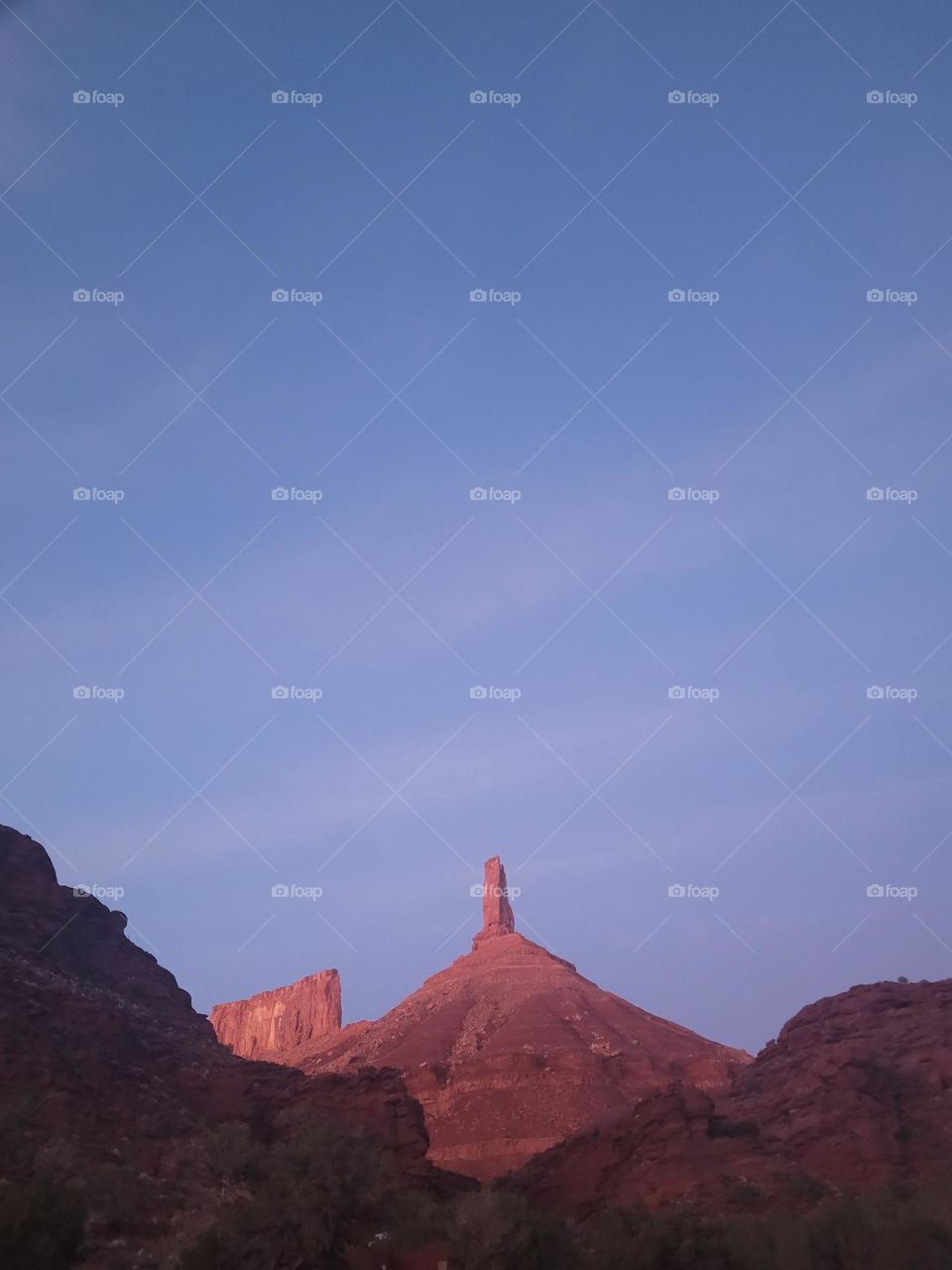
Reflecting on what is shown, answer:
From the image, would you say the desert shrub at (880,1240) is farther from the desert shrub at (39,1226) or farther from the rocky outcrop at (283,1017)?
the rocky outcrop at (283,1017)

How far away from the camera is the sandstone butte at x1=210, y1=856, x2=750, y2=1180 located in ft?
245

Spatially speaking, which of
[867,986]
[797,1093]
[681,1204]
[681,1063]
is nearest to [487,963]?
[681,1063]

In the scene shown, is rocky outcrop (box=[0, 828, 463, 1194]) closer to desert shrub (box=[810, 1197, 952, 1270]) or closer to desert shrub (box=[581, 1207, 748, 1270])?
desert shrub (box=[581, 1207, 748, 1270])

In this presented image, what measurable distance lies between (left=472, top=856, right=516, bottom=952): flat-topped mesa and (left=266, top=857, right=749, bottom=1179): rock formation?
22970 millimetres

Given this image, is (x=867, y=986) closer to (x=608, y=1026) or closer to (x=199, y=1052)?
(x=199, y=1052)

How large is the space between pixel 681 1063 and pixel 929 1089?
37.9 metres

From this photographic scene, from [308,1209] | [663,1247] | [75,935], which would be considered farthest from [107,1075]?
[663,1247]

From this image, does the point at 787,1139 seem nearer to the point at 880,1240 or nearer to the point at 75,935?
the point at 880,1240

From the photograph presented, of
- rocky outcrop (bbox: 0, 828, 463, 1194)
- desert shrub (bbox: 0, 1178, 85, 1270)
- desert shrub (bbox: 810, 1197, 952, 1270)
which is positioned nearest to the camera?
desert shrub (bbox: 0, 1178, 85, 1270)

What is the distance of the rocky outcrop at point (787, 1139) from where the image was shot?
41344 millimetres

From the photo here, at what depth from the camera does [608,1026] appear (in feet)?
308

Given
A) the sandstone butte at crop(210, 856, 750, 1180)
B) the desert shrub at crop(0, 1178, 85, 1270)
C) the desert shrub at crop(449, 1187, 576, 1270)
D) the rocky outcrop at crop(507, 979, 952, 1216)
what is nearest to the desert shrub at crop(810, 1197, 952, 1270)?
the desert shrub at crop(449, 1187, 576, 1270)

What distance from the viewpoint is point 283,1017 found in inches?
5846

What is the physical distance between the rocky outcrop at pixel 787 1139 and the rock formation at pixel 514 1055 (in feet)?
43.7
